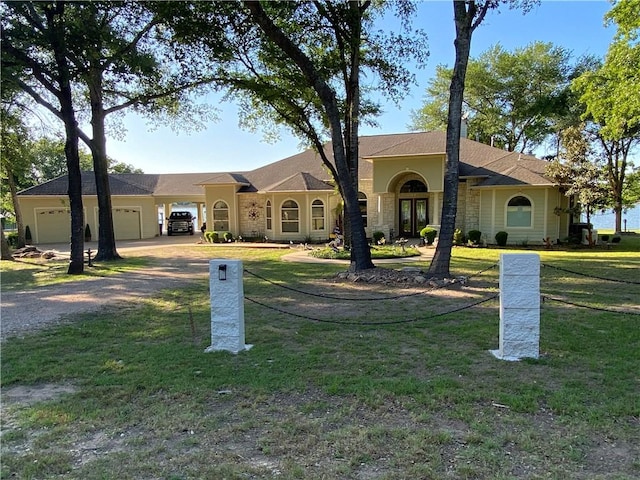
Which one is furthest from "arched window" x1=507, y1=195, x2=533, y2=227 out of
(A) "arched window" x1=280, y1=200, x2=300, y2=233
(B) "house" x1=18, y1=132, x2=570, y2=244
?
(A) "arched window" x1=280, y1=200, x2=300, y2=233

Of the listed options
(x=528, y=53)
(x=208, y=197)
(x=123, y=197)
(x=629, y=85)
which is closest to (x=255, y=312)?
(x=629, y=85)

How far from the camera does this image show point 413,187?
22516mm

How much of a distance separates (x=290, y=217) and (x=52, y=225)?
53.5 ft

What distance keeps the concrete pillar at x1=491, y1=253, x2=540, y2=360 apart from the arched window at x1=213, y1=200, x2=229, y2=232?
2162 cm

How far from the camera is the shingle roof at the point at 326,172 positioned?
795 inches

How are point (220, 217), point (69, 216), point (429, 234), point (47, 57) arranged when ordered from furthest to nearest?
point (69, 216), point (220, 217), point (429, 234), point (47, 57)

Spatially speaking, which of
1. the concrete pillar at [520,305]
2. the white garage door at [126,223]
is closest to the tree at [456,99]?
the concrete pillar at [520,305]

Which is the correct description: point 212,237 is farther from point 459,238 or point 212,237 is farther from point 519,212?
point 519,212

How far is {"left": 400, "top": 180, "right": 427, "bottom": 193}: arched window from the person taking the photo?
2234 cm

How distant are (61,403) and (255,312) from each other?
3.87 meters

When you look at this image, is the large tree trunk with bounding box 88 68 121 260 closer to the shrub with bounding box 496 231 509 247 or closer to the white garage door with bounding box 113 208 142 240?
the white garage door with bounding box 113 208 142 240

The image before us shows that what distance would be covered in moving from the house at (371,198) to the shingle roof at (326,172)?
58mm

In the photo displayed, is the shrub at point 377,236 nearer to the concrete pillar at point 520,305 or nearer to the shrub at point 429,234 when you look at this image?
the shrub at point 429,234

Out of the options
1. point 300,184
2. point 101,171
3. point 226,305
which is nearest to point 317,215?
point 300,184
